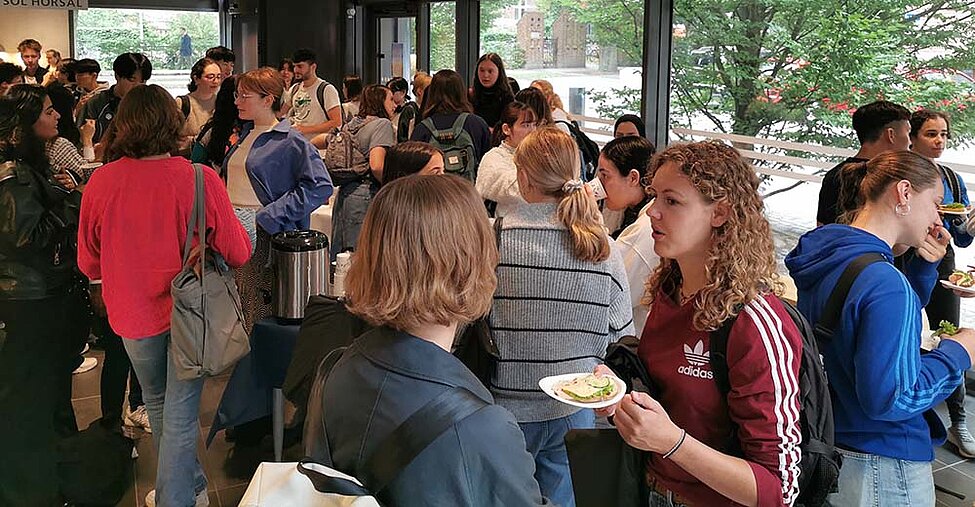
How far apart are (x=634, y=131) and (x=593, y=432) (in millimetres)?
4041

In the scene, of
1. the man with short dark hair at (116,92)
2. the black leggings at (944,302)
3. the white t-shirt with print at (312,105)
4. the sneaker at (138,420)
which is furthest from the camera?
the white t-shirt with print at (312,105)

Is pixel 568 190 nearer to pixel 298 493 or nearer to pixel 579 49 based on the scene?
pixel 298 493

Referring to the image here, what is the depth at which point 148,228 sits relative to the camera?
120 inches

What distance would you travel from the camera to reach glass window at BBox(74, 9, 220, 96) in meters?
14.3

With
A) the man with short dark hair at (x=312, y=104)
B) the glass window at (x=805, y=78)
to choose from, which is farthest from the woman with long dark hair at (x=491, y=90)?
the glass window at (x=805, y=78)

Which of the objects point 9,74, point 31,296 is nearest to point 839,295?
point 31,296

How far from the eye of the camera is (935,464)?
13.6ft

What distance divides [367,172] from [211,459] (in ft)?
5.76

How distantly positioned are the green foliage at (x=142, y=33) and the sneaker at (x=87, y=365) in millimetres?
10147

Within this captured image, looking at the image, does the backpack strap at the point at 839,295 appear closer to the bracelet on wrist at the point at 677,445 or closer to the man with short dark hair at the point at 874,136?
the bracelet on wrist at the point at 677,445

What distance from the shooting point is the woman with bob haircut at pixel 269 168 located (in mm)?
3727

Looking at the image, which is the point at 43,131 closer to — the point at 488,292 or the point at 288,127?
the point at 288,127

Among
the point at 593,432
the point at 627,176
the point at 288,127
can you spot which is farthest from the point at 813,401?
the point at 288,127

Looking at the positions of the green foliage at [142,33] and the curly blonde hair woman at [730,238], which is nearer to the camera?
the curly blonde hair woman at [730,238]
